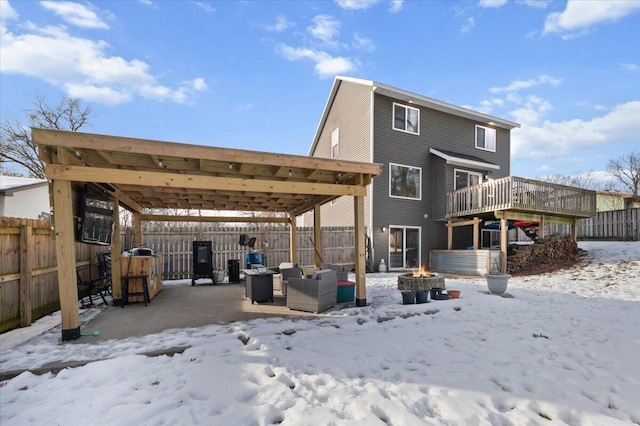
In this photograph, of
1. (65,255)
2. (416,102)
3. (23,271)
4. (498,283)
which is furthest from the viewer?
(416,102)

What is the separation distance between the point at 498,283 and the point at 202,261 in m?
7.56

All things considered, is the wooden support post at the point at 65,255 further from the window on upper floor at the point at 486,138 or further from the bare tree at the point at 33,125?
the bare tree at the point at 33,125

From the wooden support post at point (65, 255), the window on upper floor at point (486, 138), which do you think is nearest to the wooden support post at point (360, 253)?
the wooden support post at point (65, 255)

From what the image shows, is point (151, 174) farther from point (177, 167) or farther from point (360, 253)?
point (360, 253)

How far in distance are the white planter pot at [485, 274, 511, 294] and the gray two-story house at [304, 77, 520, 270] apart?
5.25m

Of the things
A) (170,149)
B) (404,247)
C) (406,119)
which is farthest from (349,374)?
(406,119)

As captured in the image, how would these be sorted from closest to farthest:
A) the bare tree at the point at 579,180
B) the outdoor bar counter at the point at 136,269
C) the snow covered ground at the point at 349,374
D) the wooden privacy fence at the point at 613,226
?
the snow covered ground at the point at 349,374 < the outdoor bar counter at the point at 136,269 < the wooden privacy fence at the point at 613,226 < the bare tree at the point at 579,180

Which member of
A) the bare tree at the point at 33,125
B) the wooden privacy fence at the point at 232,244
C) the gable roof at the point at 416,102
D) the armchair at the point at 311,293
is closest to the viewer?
the armchair at the point at 311,293

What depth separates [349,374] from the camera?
2951 millimetres

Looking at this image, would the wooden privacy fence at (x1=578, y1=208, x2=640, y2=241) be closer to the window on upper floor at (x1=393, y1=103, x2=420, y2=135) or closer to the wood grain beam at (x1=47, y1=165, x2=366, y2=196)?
the window on upper floor at (x1=393, y1=103, x2=420, y2=135)

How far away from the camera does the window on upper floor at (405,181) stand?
12375 mm

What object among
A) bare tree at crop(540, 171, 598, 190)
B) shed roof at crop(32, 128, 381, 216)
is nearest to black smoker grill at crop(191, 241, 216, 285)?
shed roof at crop(32, 128, 381, 216)

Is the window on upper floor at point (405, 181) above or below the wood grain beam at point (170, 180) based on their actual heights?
above

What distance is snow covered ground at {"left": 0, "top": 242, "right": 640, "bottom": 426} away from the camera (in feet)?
7.68
